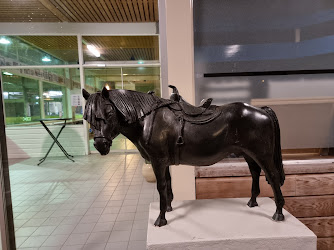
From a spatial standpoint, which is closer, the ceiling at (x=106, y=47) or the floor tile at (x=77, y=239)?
the floor tile at (x=77, y=239)

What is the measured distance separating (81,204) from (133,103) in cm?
207

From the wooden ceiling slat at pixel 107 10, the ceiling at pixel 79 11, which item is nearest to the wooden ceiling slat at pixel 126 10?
the ceiling at pixel 79 11

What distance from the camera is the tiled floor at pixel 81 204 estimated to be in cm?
177

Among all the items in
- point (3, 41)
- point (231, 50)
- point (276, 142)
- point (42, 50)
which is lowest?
point (276, 142)

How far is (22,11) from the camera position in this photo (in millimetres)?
3244

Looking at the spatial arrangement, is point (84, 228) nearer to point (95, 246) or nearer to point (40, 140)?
point (95, 246)

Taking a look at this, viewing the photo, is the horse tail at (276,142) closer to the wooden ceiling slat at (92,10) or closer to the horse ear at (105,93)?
the horse ear at (105,93)

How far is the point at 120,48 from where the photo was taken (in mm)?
4871

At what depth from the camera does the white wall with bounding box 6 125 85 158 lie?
3.50 metres

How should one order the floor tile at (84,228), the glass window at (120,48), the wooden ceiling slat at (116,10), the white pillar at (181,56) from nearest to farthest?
1. the white pillar at (181,56)
2. the floor tile at (84,228)
3. the wooden ceiling slat at (116,10)
4. the glass window at (120,48)

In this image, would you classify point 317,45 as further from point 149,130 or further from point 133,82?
point 133,82

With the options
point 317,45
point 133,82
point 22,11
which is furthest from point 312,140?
point 22,11

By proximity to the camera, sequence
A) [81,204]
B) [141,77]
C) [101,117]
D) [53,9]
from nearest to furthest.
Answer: [101,117] → [81,204] → [53,9] → [141,77]

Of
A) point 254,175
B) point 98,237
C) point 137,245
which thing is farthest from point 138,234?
point 254,175
